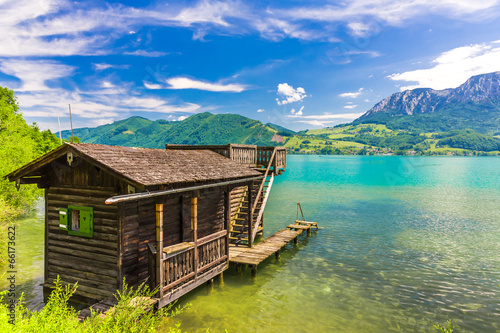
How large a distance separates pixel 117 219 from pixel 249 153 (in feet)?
40.1

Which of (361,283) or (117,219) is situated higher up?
(117,219)

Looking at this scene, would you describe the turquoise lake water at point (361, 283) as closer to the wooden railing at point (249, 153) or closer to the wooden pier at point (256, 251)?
the wooden pier at point (256, 251)

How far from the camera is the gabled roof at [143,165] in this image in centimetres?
933

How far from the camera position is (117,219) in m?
9.92

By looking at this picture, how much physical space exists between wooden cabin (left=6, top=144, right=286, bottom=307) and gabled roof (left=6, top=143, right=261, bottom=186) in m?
0.04

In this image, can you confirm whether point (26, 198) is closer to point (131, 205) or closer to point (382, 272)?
point (131, 205)

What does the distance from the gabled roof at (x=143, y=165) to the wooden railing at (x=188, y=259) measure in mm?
2703

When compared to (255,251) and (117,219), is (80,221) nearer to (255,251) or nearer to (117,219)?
(117,219)

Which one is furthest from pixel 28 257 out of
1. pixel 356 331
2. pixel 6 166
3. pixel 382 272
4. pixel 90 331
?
pixel 382 272

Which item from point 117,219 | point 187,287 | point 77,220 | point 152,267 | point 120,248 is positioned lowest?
point 187,287

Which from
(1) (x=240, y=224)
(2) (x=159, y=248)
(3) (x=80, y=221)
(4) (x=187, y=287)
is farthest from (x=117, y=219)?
(1) (x=240, y=224)

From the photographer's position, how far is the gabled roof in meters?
9.33

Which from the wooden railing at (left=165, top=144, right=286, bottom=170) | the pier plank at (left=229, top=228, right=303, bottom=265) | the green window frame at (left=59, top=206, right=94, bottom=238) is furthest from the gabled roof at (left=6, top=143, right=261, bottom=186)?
the pier plank at (left=229, top=228, right=303, bottom=265)

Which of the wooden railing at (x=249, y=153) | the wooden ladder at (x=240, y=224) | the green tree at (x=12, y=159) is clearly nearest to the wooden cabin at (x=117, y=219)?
the wooden railing at (x=249, y=153)
